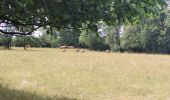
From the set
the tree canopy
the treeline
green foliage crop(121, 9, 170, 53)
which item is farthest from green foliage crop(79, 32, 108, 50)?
the tree canopy

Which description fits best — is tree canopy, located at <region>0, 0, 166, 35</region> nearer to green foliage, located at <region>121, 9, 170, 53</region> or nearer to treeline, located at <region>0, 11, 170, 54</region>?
treeline, located at <region>0, 11, 170, 54</region>

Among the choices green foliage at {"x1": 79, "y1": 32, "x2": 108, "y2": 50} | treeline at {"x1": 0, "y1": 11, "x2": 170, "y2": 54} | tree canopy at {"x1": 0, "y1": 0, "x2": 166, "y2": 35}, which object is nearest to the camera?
tree canopy at {"x1": 0, "y1": 0, "x2": 166, "y2": 35}

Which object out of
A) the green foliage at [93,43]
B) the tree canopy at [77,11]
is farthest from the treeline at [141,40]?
the tree canopy at [77,11]

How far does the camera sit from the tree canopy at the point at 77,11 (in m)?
7.59

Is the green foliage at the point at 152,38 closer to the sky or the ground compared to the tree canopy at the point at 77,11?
closer to the ground

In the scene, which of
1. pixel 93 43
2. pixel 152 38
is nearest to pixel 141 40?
pixel 152 38

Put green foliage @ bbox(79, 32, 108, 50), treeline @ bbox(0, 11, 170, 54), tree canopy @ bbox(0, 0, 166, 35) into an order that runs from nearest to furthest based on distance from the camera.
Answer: tree canopy @ bbox(0, 0, 166, 35) → treeline @ bbox(0, 11, 170, 54) → green foliage @ bbox(79, 32, 108, 50)

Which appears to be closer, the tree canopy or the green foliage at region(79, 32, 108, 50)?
the tree canopy

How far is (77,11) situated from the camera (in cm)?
779

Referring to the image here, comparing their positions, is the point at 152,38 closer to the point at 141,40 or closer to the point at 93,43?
the point at 141,40

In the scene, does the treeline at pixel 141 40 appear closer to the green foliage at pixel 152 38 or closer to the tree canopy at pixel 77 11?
the green foliage at pixel 152 38

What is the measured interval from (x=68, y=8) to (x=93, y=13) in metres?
0.55

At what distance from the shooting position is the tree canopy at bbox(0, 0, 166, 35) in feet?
24.9

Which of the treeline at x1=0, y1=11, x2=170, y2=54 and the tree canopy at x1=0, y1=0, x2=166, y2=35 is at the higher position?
the tree canopy at x1=0, y1=0, x2=166, y2=35
